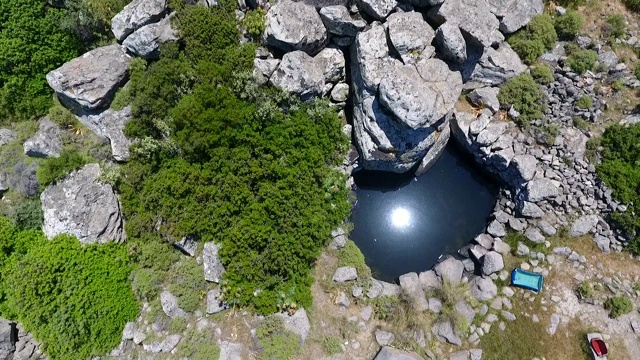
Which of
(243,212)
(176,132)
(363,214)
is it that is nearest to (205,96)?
(176,132)

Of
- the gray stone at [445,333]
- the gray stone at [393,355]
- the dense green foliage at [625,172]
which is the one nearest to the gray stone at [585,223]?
the dense green foliage at [625,172]

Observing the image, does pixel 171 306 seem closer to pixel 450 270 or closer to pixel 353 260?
pixel 353 260

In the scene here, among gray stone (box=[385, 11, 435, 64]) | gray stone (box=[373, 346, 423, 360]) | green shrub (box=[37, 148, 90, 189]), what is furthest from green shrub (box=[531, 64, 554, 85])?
green shrub (box=[37, 148, 90, 189])

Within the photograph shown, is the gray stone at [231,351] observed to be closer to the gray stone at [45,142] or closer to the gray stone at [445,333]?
the gray stone at [445,333]

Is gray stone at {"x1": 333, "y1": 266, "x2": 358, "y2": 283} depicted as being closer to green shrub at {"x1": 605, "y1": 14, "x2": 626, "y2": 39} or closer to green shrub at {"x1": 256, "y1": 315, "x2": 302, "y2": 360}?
green shrub at {"x1": 256, "y1": 315, "x2": 302, "y2": 360}

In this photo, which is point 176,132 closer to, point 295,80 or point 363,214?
point 295,80
